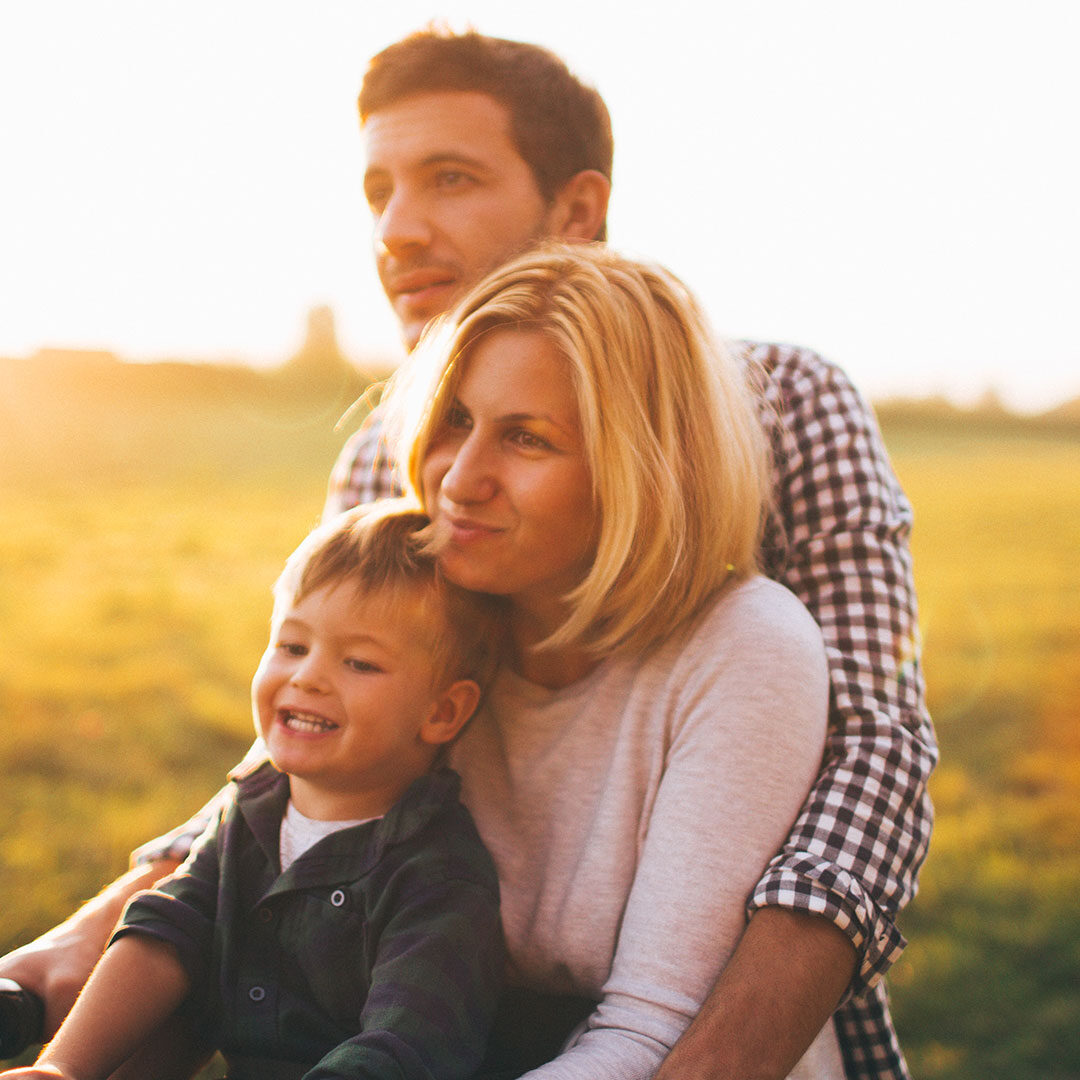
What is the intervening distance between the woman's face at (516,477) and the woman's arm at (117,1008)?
2.59 ft

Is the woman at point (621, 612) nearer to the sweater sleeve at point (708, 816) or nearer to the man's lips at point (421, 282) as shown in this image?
the sweater sleeve at point (708, 816)

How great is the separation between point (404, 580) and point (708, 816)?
2.07ft

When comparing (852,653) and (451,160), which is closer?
(852,653)

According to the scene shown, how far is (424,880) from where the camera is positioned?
1.73 m

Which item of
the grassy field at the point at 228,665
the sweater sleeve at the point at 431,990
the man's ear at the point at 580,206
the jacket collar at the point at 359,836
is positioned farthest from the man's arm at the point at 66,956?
the man's ear at the point at 580,206

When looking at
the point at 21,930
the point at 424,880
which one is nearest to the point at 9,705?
the point at 21,930

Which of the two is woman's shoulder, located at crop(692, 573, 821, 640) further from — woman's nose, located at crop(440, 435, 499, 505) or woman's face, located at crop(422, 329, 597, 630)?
woman's nose, located at crop(440, 435, 499, 505)

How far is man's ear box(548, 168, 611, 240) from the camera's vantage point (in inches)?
110

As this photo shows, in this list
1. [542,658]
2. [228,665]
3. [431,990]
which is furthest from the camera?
[228,665]

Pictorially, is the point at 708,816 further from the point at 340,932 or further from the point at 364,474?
the point at 364,474

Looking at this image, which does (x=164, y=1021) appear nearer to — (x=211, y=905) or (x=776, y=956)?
(x=211, y=905)

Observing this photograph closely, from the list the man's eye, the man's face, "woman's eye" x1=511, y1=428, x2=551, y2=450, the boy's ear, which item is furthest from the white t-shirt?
the man's eye

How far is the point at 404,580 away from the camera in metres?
1.88

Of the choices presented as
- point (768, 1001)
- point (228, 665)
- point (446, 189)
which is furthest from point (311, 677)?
point (228, 665)
